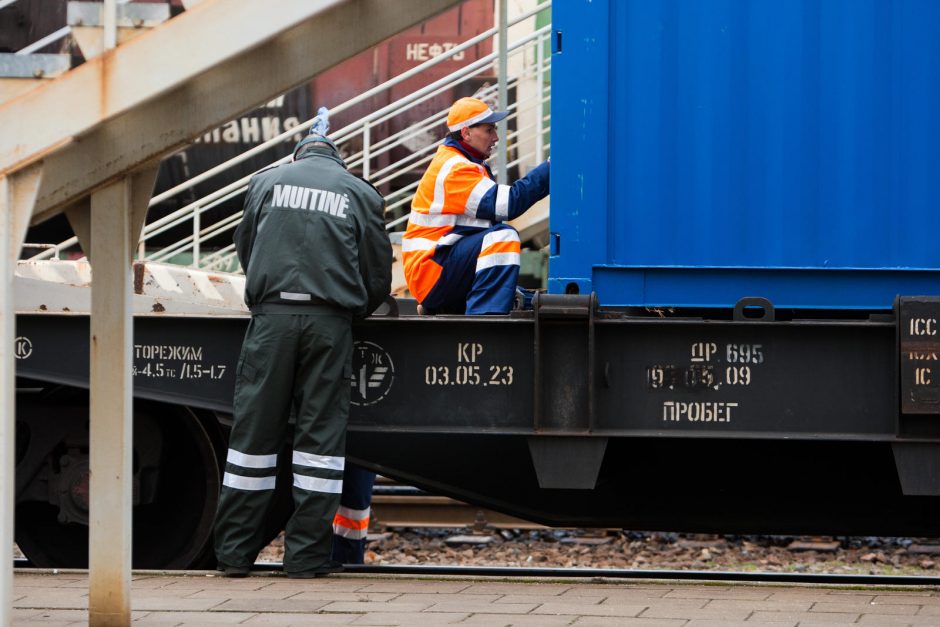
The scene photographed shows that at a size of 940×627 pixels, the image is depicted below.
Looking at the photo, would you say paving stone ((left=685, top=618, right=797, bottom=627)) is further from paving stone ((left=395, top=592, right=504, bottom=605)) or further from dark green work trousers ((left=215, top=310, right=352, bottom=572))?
dark green work trousers ((left=215, top=310, right=352, bottom=572))

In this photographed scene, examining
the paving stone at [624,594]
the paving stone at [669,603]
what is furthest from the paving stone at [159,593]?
the paving stone at [669,603]

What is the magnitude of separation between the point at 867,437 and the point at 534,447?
1424 millimetres

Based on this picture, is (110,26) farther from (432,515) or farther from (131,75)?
(432,515)

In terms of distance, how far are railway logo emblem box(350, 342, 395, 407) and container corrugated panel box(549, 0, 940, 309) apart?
0.87 metres

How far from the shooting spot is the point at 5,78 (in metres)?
3.79

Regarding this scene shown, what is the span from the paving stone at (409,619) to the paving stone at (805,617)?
1115 mm

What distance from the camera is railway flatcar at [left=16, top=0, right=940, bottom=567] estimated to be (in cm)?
558

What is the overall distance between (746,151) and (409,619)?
261cm

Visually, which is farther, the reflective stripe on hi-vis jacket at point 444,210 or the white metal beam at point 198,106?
the reflective stripe on hi-vis jacket at point 444,210

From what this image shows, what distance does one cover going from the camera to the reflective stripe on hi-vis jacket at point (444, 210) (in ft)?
20.6

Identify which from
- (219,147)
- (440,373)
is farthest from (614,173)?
(219,147)

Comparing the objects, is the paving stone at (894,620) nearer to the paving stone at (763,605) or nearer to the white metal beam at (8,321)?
the paving stone at (763,605)

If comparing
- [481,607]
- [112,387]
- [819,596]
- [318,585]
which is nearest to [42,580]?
[318,585]

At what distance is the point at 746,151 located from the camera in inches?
229
